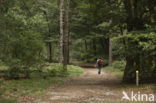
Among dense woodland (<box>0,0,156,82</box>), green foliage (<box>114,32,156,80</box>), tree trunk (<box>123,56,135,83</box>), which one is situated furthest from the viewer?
tree trunk (<box>123,56,135,83</box>)

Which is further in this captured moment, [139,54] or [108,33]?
[108,33]

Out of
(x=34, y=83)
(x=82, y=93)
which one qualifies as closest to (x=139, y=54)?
(x=82, y=93)

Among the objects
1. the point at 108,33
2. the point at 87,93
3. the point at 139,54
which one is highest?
the point at 108,33

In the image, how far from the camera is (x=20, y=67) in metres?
13.9

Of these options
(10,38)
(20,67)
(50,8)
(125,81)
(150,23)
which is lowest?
(125,81)

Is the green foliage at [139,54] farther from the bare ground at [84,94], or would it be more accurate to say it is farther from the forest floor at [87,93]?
the bare ground at [84,94]

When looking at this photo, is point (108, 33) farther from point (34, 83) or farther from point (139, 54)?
point (34, 83)

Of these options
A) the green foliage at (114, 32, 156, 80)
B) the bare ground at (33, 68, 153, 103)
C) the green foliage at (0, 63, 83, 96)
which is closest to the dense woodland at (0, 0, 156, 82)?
the green foliage at (114, 32, 156, 80)

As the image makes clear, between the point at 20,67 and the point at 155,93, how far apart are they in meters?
9.38

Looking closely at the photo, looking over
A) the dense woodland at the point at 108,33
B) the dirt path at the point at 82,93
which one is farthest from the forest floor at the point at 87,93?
the dense woodland at the point at 108,33

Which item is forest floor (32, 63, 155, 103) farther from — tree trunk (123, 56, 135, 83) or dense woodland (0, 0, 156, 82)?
dense woodland (0, 0, 156, 82)

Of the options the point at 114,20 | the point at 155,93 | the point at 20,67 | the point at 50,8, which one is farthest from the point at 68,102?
the point at 50,8

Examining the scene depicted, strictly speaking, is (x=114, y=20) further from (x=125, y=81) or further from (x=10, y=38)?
(x=10, y=38)

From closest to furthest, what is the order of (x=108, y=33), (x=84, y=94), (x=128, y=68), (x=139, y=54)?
(x=84, y=94)
(x=139, y=54)
(x=128, y=68)
(x=108, y=33)
